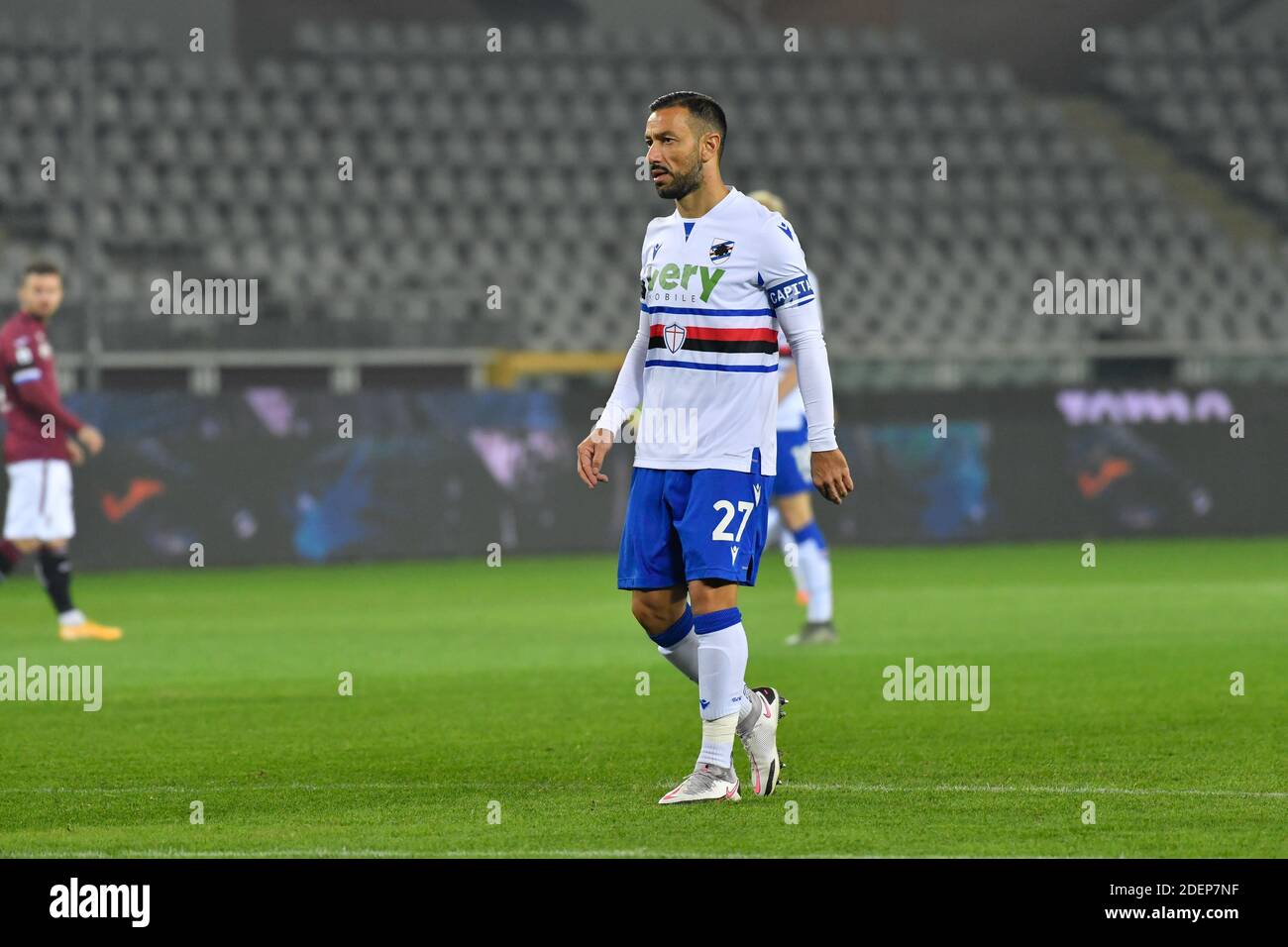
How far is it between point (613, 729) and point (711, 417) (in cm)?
250

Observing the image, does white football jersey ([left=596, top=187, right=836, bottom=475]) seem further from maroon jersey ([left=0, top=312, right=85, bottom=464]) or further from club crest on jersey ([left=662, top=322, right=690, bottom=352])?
maroon jersey ([left=0, top=312, right=85, bottom=464])

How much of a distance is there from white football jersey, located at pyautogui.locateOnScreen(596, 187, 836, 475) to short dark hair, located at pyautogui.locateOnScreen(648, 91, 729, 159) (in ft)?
0.81

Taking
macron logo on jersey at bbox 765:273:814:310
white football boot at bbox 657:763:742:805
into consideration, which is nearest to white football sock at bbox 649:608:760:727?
white football boot at bbox 657:763:742:805

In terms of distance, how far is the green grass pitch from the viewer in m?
6.29

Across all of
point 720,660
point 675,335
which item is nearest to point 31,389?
point 675,335

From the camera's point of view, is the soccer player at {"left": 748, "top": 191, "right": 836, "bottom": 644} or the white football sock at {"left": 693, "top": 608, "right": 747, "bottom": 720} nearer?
the white football sock at {"left": 693, "top": 608, "right": 747, "bottom": 720}

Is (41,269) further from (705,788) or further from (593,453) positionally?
(705,788)

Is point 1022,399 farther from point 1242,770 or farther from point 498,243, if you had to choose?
point 1242,770

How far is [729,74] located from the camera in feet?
99.6

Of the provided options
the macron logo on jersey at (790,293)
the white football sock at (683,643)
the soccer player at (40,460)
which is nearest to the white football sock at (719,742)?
the white football sock at (683,643)

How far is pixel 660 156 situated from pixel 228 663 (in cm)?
594

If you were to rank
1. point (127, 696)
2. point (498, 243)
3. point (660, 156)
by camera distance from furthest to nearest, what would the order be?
1. point (498, 243)
2. point (127, 696)
3. point (660, 156)

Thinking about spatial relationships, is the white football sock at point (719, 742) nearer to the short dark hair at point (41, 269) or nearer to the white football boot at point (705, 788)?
the white football boot at point (705, 788)
